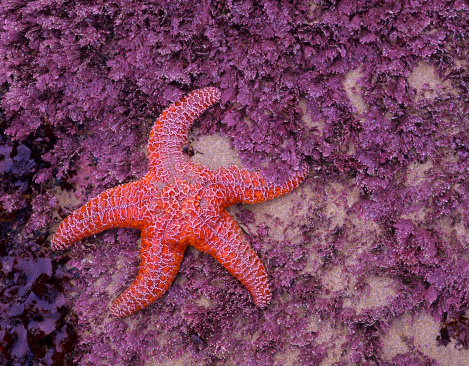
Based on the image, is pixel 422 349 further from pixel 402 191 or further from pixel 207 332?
pixel 207 332

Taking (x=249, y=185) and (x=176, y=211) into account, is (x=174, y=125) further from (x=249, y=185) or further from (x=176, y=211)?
(x=249, y=185)

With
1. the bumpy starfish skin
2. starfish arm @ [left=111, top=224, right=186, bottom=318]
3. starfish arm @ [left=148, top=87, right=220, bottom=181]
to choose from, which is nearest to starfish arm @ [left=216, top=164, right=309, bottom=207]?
the bumpy starfish skin

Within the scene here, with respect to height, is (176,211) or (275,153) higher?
(275,153)

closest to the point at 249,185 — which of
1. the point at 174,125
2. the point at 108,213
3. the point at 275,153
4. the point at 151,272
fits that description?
the point at 275,153

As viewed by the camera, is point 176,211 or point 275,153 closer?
point 176,211

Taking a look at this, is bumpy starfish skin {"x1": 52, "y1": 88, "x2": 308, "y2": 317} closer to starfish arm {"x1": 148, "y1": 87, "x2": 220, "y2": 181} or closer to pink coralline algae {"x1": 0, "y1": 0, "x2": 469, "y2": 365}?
starfish arm {"x1": 148, "y1": 87, "x2": 220, "y2": 181}

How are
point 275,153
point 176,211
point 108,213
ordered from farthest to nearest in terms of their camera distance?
point 275,153 → point 108,213 → point 176,211

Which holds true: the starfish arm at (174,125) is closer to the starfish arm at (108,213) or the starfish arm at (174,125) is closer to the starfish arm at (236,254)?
the starfish arm at (108,213)
